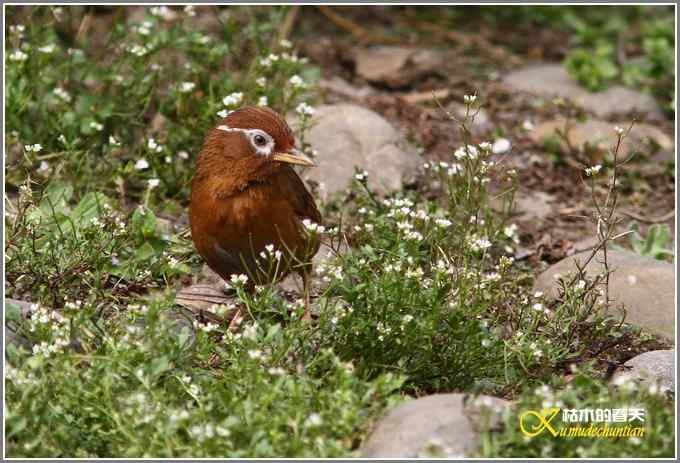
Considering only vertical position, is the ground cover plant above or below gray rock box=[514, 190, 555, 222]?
above

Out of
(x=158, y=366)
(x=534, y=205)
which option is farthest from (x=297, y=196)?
(x=534, y=205)

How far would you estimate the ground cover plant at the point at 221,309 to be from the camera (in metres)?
4.54

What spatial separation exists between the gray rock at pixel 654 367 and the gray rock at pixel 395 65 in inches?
182

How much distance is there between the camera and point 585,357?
5668 millimetres

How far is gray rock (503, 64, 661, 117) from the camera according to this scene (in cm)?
957

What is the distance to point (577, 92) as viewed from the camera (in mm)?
9789

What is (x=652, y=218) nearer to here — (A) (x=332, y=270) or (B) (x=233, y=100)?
(B) (x=233, y=100)

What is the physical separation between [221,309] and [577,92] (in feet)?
18.9

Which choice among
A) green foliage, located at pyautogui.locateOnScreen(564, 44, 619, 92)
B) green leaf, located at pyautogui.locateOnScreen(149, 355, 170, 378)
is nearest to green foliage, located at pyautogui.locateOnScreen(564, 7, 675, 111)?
green foliage, located at pyautogui.locateOnScreen(564, 44, 619, 92)

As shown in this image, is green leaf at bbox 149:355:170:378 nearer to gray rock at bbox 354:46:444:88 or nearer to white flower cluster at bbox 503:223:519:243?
white flower cluster at bbox 503:223:519:243

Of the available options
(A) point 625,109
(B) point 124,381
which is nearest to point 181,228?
(B) point 124,381

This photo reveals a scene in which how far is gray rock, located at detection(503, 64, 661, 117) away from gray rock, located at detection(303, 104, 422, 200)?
6.72ft

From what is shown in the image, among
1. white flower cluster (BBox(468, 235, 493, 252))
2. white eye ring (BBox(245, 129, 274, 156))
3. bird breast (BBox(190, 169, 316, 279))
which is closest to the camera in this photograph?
white flower cluster (BBox(468, 235, 493, 252))

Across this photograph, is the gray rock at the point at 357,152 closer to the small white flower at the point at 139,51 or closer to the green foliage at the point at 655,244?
the small white flower at the point at 139,51
